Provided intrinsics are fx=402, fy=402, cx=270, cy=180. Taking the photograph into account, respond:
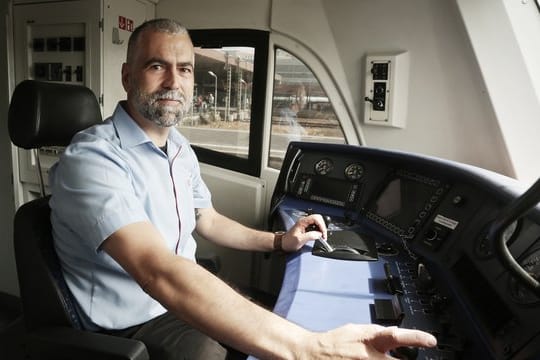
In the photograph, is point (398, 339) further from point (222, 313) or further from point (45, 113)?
→ point (45, 113)

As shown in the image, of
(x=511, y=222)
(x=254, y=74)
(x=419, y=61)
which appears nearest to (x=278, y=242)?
(x=511, y=222)

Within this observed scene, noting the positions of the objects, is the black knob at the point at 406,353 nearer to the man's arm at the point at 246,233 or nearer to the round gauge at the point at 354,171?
the man's arm at the point at 246,233

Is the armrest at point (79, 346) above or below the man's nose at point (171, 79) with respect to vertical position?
below

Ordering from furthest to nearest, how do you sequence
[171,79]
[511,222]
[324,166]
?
[324,166], [171,79], [511,222]

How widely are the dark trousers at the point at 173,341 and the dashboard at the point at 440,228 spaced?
1.67 ft

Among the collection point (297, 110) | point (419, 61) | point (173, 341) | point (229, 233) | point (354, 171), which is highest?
point (419, 61)

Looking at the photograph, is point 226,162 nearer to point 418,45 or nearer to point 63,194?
point 418,45

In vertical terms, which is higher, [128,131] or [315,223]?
[128,131]

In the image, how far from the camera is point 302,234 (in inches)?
56.3

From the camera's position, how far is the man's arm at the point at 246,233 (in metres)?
1.44

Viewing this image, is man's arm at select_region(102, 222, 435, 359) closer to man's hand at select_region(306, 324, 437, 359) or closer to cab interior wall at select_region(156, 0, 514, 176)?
man's hand at select_region(306, 324, 437, 359)

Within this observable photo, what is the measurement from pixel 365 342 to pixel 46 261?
864mm

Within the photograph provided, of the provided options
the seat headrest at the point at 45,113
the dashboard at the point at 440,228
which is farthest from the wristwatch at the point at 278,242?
the seat headrest at the point at 45,113

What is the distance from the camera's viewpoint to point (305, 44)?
7.08ft
